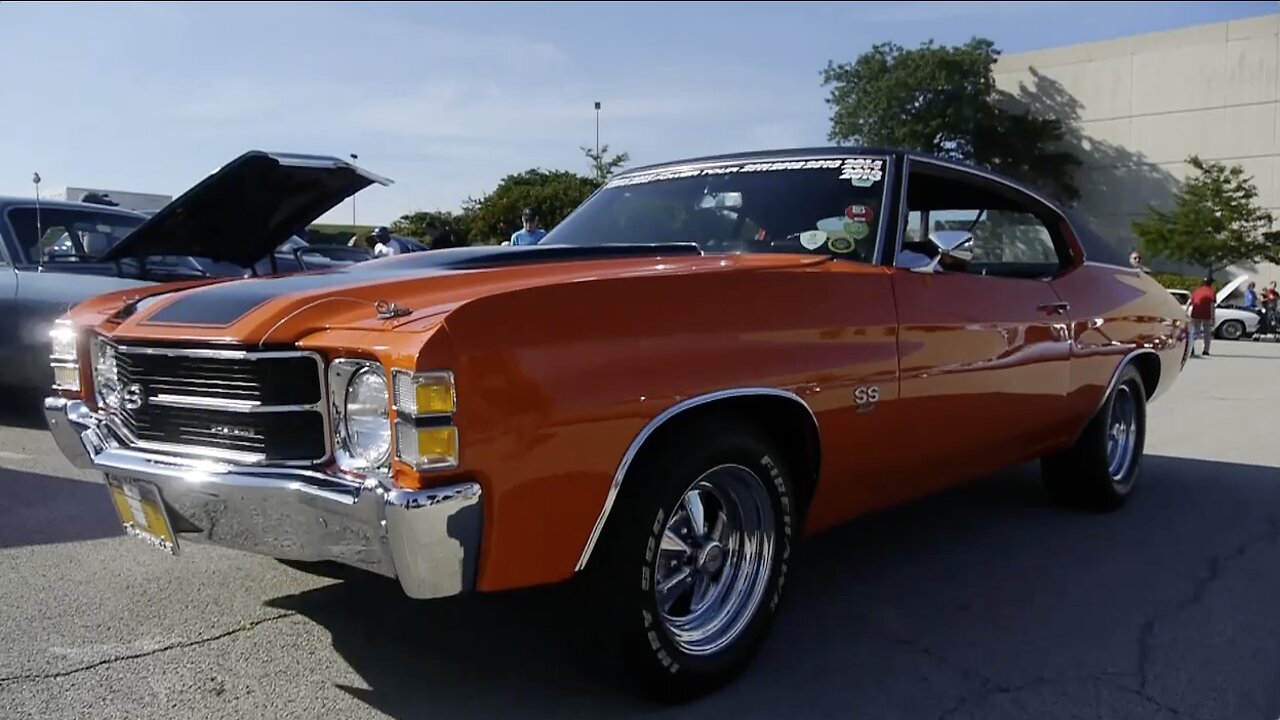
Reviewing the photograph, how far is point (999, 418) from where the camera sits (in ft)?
13.3

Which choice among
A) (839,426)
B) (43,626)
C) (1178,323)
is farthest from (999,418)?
(43,626)

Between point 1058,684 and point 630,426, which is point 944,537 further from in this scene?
point 630,426

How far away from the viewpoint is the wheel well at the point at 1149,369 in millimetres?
5453

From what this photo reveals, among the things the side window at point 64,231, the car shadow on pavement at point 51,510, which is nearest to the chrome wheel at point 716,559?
the car shadow on pavement at point 51,510

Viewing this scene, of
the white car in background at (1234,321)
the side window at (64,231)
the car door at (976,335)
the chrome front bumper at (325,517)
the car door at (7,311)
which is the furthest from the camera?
the white car in background at (1234,321)

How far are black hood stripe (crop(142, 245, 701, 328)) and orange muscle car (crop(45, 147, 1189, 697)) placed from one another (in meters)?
0.02

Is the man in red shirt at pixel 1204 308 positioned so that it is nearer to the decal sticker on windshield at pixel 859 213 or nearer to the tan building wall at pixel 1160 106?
the decal sticker on windshield at pixel 859 213

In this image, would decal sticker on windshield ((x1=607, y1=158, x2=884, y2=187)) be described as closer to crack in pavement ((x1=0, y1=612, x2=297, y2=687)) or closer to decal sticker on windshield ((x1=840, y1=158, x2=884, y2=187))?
decal sticker on windshield ((x1=840, y1=158, x2=884, y2=187))

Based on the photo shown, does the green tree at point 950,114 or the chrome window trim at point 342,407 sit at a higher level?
the green tree at point 950,114

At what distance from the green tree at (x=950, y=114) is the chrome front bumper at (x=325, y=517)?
43911 millimetres

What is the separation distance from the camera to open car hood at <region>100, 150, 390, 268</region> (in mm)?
4547

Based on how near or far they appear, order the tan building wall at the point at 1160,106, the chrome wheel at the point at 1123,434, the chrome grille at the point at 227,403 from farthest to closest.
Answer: the tan building wall at the point at 1160,106, the chrome wheel at the point at 1123,434, the chrome grille at the point at 227,403

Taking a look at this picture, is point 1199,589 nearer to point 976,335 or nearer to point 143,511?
point 976,335

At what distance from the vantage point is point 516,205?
30312 millimetres
